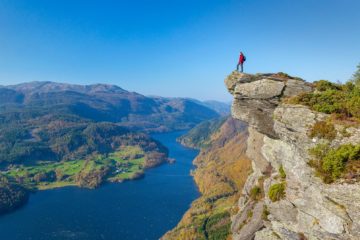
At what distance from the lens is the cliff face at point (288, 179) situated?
20.5m

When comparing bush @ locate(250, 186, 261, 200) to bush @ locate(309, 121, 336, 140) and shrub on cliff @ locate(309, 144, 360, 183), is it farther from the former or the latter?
bush @ locate(309, 121, 336, 140)

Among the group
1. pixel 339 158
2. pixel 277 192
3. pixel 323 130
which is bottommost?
pixel 277 192

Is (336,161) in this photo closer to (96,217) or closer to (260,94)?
(260,94)

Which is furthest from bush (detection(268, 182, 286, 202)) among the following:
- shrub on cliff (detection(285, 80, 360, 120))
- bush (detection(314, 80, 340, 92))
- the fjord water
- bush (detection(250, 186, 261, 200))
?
the fjord water

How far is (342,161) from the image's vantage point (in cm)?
2064

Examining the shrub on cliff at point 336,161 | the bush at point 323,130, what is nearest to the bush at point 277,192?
the shrub on cliff at point 336,161

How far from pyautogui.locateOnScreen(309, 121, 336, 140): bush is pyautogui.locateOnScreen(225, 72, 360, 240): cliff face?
475 millimetres

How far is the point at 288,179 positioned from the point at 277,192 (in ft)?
8.31

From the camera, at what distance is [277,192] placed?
29.1 metres

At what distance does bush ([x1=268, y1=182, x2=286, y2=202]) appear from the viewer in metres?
28.6

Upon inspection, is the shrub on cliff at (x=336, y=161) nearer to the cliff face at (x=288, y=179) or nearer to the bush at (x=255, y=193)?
the cliff face at (x=288, y=179)

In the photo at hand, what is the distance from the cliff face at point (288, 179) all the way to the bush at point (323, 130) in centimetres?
47


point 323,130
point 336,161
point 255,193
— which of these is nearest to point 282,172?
point 255,193

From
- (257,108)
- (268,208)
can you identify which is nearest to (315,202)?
(268,208)
